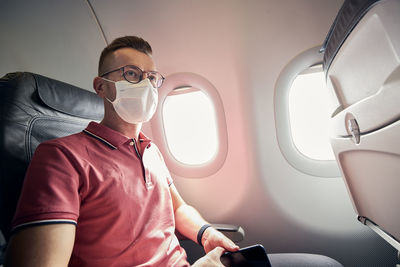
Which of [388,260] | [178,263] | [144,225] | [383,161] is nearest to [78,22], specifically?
[144,225]

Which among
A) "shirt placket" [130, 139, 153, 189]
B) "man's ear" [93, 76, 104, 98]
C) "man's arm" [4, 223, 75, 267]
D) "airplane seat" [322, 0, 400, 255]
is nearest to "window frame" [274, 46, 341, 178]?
"airplane seat" [322, 0, 400, 255]

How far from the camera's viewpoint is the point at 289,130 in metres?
1.63

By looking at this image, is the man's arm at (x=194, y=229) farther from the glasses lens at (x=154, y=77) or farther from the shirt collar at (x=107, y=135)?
the glasses lens at (x=154, y=77)

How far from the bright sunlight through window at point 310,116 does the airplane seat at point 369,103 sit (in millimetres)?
519

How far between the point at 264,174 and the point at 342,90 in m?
0.89

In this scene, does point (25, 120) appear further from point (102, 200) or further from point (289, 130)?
point (289, 130)

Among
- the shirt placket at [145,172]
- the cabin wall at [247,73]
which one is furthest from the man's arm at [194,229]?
the cabin wall at [247,73]

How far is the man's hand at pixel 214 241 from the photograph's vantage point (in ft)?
3.37

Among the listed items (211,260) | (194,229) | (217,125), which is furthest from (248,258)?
(217,125)

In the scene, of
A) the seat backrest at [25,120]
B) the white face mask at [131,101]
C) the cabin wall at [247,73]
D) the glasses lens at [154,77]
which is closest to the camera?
the seat backrest at [25,120]

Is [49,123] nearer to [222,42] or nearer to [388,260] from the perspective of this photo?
[222,42]

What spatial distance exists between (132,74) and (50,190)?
716mm

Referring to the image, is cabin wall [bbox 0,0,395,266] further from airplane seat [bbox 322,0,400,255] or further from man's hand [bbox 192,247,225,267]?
man's hand [bbox 192,247,225,267]

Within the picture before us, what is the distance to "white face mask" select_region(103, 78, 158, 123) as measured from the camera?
3.67 ft
